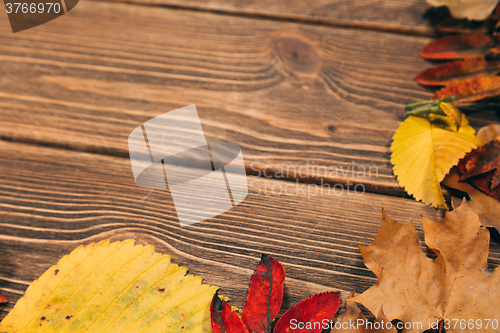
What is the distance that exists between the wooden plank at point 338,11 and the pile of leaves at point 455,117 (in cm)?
10

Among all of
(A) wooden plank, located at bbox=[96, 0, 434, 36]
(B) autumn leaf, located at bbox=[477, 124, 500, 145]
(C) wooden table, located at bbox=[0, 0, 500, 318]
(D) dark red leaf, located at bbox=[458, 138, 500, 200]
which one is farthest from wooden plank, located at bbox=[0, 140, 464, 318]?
(A) wooden plank, located at bbox=[96, 0, 434, 36]

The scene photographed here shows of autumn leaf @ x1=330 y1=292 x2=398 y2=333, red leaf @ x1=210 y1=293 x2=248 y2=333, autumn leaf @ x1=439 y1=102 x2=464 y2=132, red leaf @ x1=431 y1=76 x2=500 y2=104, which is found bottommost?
autumn leaf @ x1=330 y1=292 x2=398 y2=333

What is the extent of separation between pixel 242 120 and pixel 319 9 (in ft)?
1.57

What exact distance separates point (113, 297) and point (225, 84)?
576 mm

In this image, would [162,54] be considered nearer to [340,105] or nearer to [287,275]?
[340,105]

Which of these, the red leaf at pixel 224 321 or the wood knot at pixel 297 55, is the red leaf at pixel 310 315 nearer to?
the red leaf at pixel 224 321

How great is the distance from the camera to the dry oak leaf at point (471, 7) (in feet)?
2.41

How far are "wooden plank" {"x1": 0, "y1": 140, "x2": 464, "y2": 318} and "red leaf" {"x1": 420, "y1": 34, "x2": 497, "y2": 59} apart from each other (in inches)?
17.1

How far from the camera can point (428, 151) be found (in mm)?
625

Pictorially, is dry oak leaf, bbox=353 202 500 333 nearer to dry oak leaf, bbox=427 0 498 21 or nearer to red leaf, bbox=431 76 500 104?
red leaf, bbox=431 76 500 104

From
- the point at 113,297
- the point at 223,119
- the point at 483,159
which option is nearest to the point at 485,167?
the point at 483,159

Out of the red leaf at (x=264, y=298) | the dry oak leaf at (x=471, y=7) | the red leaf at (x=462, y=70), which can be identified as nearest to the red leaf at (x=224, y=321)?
the red leaf at (x=264, y=298)

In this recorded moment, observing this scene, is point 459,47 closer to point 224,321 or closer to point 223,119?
point 223,119

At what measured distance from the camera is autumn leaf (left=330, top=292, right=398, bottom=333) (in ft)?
1.49
